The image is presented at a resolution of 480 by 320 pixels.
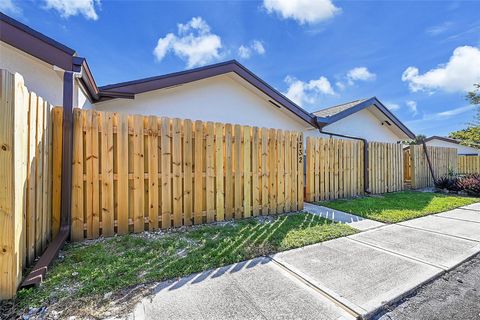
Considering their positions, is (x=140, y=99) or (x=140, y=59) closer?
(x=140, y=99)

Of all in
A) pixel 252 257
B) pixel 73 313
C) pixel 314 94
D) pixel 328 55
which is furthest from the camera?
pixel 314 94

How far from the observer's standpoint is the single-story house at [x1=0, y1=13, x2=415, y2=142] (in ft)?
12.2

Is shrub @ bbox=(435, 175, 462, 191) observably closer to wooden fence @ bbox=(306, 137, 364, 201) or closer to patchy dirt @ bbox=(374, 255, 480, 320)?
wooden fence @ bbox=(306, 137, 364, 201)

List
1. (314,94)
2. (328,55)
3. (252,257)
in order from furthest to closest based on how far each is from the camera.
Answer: (314,94)
(328,55)
(252,257)

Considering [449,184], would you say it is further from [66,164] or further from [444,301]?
[66,164]

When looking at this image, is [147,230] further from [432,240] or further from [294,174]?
[432,240]

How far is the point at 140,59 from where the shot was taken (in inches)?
325

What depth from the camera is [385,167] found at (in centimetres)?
910

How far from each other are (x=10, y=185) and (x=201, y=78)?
5.22 m

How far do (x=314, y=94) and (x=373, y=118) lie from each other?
585 cm

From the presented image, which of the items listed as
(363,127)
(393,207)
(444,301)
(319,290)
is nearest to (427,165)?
(363,127)

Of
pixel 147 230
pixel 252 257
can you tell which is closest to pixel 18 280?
pixel 147 230

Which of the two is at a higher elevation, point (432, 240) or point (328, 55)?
point (328, 55)

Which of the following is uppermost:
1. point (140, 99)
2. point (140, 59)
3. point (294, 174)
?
point (140, 59)
